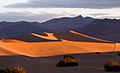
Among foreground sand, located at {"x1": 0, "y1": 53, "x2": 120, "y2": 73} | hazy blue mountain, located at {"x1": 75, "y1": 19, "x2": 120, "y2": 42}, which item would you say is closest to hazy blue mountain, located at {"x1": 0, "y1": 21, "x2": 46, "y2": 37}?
hazy blue mountain, located at {"x1": 75, "y1": 19, "x2": 120, "y2": 42}

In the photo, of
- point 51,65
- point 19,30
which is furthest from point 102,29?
point 51,65

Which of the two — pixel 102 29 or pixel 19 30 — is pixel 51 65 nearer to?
pixel 102 29

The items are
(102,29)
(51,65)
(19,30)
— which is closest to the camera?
(51,65)

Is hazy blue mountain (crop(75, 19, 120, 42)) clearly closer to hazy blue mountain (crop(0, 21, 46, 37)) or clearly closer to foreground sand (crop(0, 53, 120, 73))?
hazy blue mountain (crop(0, 21, 46, 37))

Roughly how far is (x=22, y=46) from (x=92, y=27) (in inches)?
3908

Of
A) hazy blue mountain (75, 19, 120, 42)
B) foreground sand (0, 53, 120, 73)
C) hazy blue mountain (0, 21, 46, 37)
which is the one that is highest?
foreground sand (0, 53, 120, 73)

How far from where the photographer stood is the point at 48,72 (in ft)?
85.7

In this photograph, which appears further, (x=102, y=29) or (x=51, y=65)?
(x=102, y=29)

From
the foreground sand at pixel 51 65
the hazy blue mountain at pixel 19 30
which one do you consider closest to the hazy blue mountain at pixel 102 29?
the hazy blue mountain at pixel 19 30

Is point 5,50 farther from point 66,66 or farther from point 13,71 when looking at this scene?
point 13,71

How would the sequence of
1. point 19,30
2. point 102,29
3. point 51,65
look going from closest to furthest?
1. point 51,65
2. point 102,29
3. point 19,30

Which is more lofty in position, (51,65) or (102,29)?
(51,65)

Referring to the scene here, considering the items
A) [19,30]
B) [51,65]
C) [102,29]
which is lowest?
[19,30]

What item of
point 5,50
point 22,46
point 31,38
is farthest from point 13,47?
point 31,38
